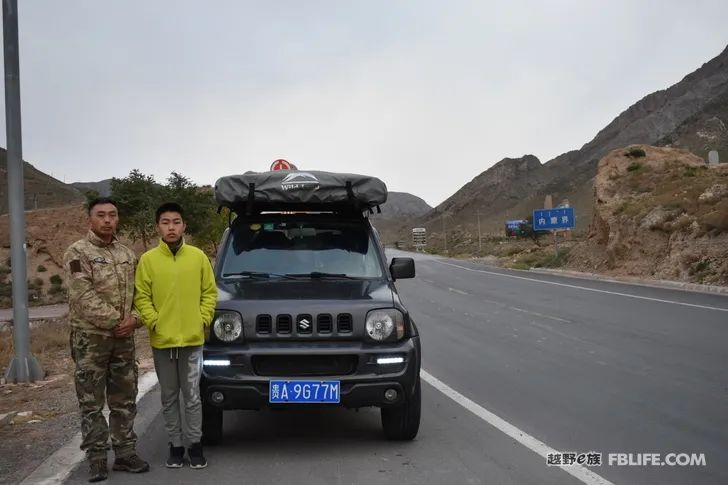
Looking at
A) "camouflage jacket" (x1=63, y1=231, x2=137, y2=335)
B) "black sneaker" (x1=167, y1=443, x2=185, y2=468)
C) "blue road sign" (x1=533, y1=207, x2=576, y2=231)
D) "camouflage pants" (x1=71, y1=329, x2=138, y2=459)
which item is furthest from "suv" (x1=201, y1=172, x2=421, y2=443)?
"blue road sign" (x1=533, y1=207, x2=576, y2=231)

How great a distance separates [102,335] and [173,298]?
1.81 feet

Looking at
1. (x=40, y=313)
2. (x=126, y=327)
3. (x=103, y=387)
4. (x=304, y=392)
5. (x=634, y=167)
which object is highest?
(x=634, y=167)

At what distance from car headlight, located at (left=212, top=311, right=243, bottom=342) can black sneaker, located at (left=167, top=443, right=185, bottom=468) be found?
87cm

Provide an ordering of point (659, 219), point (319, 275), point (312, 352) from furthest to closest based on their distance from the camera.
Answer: point (659, 219), point (319, 275), point (312, 352)

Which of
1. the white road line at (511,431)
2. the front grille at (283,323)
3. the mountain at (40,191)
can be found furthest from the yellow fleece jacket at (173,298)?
the mountain at (40,191)

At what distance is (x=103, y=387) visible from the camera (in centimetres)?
523

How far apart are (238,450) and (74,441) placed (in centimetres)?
149

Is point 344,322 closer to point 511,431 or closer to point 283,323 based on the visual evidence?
point 283,323

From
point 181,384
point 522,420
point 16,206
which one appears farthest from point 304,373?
point 16,206

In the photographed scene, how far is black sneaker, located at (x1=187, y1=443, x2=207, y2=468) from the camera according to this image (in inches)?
209

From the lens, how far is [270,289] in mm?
5879

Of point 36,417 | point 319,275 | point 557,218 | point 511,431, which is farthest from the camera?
point 557,218

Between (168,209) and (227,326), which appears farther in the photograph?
(227,326)

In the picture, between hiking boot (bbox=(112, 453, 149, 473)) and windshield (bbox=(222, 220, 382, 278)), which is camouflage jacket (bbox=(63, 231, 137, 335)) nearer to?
hiking boot (bbox=(112, 453, 149, 473))
